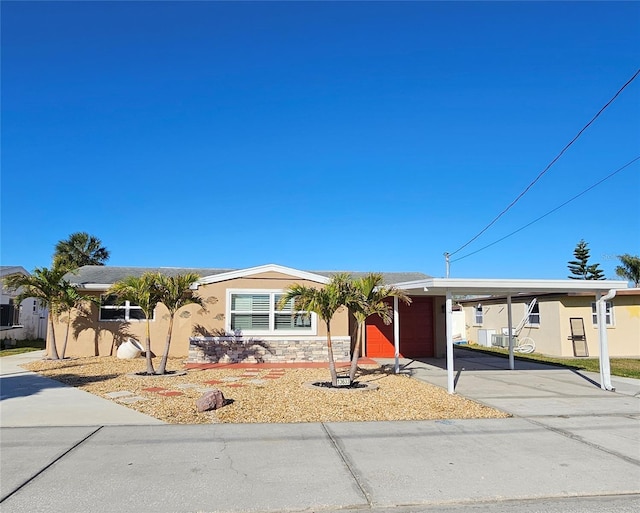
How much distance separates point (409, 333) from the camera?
17.1 m

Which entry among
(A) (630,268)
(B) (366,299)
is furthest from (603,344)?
(A) (630,268)

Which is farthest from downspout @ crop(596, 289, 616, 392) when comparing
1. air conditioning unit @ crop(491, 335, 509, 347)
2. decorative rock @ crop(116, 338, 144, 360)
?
decorative rock @ crop(116, 338, 144, 360)

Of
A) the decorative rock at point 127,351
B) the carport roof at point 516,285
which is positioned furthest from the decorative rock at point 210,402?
the decorative rock at point 127,351

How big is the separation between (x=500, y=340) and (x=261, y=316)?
44.9 ft

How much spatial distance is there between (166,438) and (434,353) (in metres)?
12.9

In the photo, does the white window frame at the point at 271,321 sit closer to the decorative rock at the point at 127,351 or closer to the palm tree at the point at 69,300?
the decorative rock at the point at 127,351

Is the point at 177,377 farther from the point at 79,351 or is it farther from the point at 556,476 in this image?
the point at 556,476

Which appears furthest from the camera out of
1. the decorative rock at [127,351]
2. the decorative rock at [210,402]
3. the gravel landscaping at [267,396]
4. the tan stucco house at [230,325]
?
the decorative rock at [127,351]

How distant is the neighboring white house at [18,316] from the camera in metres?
20.6

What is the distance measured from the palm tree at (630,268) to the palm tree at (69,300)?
115 ft

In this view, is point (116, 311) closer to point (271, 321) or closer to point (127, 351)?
point (127, 351)

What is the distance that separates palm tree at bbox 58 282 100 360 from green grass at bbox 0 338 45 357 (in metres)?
3.67

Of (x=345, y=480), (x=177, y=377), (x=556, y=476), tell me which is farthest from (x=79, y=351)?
(x=556, y=476)

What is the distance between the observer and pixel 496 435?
20.9 feet
